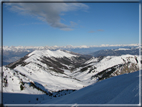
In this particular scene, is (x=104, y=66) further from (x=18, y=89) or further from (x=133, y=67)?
(x=18, y=89)

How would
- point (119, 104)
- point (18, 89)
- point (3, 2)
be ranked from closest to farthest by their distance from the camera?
1. point (119, 104)
2. point (3, 2)
3. point (18, 89)

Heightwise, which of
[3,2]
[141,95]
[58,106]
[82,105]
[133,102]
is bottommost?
[58,106]

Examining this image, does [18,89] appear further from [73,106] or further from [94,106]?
[94,106]

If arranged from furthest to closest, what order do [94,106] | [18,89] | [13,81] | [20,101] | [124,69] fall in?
[124,69] < [13,81] < [18,89] < [20,101] < [94,106]

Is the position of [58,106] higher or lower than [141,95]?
lower

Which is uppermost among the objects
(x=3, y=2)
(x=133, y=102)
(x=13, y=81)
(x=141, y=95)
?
(x=3, y=2)

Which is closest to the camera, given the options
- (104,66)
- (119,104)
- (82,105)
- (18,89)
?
(119,104)

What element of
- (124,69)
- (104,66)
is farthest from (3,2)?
(104,66)

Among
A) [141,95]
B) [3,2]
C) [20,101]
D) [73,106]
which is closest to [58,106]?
[73,106]

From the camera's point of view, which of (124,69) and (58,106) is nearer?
(58,106)
